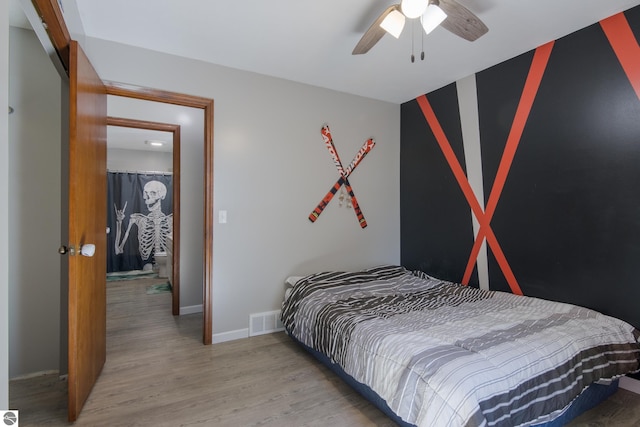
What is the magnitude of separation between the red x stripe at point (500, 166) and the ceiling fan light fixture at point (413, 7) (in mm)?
1430

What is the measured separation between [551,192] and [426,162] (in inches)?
49.9

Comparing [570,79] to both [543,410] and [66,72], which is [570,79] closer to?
[543,410]

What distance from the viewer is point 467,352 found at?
1517 millimetres

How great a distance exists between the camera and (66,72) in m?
1.95

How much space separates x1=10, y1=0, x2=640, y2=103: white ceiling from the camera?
6.35 ft

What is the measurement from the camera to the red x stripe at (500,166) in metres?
2.42

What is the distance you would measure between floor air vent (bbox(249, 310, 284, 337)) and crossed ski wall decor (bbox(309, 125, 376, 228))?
103 cm

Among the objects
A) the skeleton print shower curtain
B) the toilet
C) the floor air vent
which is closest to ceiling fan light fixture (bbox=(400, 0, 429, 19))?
the floor air vent

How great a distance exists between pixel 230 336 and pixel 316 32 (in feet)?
8.67

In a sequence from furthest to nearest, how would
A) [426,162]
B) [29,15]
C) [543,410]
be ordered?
[426,162]
[29,15]
[543,410]

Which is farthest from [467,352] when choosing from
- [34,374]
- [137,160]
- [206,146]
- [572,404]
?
[137,160]

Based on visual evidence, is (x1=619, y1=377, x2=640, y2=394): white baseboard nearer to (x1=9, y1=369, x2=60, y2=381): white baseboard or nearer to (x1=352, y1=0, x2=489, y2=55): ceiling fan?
(x1=352, y1=0, x2=489, y2=55): ceiling fan

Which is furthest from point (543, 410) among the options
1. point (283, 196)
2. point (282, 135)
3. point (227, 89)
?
point (227, 89)
